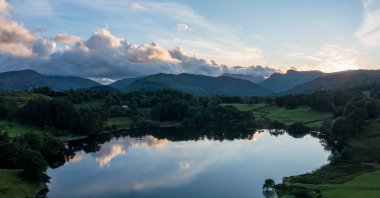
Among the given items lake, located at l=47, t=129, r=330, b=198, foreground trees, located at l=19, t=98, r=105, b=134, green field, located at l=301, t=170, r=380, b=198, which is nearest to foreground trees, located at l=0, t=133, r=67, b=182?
lake, located at l=47, t=129, r=330, b=198

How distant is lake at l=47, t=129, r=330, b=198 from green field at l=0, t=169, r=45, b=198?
4040 millimetres

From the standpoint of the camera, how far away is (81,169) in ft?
364

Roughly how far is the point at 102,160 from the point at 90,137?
5370 cm

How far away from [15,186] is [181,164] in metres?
50.2

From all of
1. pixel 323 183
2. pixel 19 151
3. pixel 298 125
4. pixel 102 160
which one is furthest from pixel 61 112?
pixel 323 183

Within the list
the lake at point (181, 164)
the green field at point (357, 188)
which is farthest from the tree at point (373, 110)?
the green field at point (357, 188)

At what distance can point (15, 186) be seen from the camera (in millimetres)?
75438

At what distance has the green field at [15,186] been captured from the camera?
72125 millimetres

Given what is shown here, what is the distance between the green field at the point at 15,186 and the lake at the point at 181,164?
4.04 m

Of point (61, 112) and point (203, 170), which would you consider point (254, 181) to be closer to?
point (203, 170)

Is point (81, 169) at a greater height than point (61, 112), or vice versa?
point (61, 112)

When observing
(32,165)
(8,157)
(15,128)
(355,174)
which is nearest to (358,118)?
(355,174)

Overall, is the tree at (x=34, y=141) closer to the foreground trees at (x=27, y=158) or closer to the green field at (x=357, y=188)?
the foreground trees at (x=27, y=158)

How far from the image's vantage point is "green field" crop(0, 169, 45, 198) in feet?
237
